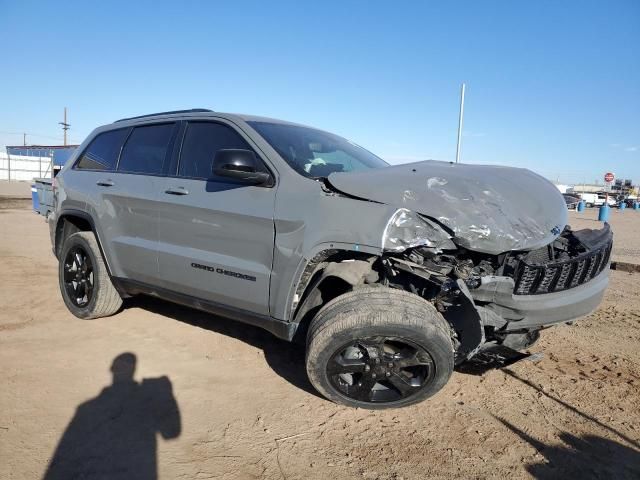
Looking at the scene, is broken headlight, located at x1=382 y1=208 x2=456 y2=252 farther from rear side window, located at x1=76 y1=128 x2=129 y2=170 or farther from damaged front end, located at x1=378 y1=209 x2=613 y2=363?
rear side window, located at x1=76 y1=128 x2=129 y2=170

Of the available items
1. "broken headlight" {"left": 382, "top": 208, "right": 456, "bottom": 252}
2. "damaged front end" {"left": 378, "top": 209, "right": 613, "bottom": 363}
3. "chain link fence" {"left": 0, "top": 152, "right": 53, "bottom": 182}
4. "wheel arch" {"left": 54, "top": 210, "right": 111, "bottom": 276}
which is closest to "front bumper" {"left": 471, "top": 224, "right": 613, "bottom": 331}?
"damaged front end" {"left": 378, "top": 209, "right": 613, "bottom": 363}

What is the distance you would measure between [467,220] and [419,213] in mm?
271

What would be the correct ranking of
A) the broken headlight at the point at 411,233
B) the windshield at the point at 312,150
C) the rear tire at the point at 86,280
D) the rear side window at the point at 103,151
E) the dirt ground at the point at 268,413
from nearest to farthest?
the dirt ground at the point at 268,413, the broken headlight at the point at 411,233, the windshield at the point at 312,150, the rear tire at the point at 86,280, the rear side window at the point at 103,151

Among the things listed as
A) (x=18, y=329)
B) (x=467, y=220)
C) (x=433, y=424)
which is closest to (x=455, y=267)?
(x=467, y=220)

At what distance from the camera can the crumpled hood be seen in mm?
2662

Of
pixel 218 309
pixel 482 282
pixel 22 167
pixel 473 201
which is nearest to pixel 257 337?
pixel 218 309

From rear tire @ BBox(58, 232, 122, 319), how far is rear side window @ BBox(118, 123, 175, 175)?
0.81 metres

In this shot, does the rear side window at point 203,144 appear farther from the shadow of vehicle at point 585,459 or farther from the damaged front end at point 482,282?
the shadow of vehicle at point 585,459

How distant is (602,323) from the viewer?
4691 millimetres

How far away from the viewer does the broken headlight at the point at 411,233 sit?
2.64m

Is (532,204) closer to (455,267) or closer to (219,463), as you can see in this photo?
(455,267)

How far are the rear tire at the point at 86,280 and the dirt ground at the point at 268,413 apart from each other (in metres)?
0.16

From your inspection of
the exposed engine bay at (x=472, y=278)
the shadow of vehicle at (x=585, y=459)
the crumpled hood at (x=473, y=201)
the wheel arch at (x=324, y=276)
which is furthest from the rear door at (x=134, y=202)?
the shadow of vehicle at (x=585, y=459)

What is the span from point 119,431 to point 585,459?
256 cm
